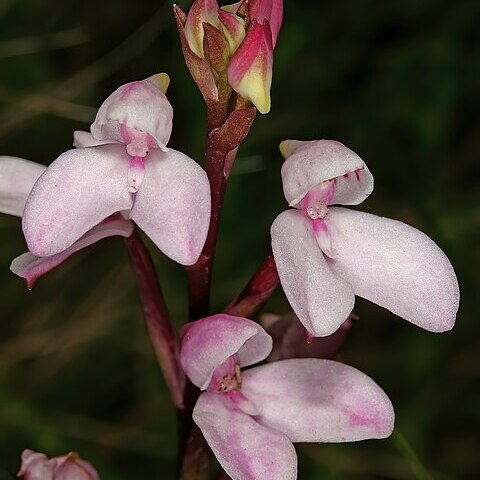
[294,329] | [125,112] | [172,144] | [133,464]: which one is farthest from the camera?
[172,144]

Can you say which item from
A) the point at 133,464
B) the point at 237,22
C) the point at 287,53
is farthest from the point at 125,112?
the point at 133,464

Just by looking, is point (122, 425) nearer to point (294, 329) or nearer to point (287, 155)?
point (294, 329)

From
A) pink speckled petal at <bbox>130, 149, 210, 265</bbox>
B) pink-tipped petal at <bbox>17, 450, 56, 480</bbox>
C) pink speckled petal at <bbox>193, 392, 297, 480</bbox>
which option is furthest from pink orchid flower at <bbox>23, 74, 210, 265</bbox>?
pink-tipped petal at <bbox>17, 450, 56, 480</bbox>

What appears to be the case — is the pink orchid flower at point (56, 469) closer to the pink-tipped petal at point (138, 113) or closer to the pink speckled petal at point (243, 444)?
the pink speckled petal at point (243, 444)

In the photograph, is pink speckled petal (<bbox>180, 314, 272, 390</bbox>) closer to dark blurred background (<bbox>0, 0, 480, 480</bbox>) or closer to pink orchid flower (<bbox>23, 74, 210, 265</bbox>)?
pink orchid flower (<bbox>23, 74, 210, 265</bbox>)

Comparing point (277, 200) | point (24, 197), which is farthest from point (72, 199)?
point (277, 200)

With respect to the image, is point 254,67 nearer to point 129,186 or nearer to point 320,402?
point 129,186
